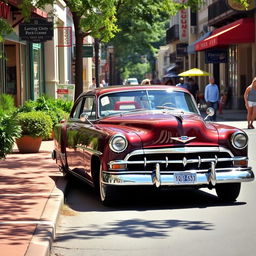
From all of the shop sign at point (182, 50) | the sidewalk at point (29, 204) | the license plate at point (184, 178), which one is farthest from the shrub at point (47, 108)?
the shop sign at point (182, 50)

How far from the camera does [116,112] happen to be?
35.5ft

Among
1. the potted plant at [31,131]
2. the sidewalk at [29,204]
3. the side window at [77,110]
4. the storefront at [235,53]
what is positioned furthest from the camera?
the storefront at [235,53]

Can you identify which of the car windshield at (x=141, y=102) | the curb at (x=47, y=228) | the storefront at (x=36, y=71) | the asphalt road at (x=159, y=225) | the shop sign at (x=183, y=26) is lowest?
the asphalt road at (x=159, y=225)

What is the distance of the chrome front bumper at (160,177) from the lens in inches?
368

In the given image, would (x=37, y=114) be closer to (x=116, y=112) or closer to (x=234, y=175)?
(x=116, y=112)

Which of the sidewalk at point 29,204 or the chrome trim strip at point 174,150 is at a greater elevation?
the chrome trim strip at point 174,150

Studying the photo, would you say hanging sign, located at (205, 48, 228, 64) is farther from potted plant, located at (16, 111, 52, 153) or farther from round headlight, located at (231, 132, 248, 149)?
round headlight, located at (231, 132, 248, 149)

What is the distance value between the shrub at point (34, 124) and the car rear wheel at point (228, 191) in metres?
7.06

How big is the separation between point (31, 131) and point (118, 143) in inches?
287

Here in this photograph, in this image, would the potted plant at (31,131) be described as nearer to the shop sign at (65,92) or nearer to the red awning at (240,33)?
the shop sign at (65,92)

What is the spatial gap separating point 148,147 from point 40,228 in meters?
2.23

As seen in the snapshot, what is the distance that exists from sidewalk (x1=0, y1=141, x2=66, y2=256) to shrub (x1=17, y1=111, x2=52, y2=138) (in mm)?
1487

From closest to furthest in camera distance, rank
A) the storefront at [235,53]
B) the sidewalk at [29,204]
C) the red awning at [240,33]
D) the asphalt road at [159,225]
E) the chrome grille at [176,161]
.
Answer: the sidewalk at [29,204]
the asphalt road at [159,225]
the chrome grille at [176,161]
the red awning at [240,33]
the storefront at [235,53]

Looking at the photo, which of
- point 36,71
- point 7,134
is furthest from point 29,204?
point 36,71
